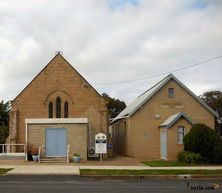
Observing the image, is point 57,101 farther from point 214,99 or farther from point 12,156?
point 214,99

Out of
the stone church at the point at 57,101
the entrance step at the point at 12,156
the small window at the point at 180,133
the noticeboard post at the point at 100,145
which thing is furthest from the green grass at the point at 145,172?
the stone church at the point at 57,101

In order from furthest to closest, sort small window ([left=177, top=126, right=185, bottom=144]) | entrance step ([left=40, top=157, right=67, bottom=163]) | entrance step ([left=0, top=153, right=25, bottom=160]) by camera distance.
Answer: small window ([left=177, top=126, right=185, bottom=144]), entrance step ([left=0, top=153, right=25, bottom=160]), entrance step ([left=40, top=157, right=67, bottom=163])

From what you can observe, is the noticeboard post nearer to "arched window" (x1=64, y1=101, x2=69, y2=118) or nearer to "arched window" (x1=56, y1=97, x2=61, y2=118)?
"arched window" (x1=64, y1=101, x2=69, y2=118)

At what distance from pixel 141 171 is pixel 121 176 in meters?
2.27

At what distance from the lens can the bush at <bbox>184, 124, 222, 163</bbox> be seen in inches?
1357

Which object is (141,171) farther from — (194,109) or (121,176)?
(194,109)

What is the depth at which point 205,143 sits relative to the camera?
34875 mm

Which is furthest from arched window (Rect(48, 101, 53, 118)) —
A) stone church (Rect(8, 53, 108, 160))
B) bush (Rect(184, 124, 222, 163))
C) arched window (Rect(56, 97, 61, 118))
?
bush (Rect(184, 124, 222, 163))

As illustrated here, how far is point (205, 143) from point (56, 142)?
11615 millimetres

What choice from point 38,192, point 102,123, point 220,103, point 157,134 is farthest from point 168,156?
point 220,103

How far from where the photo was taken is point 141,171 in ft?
87.1

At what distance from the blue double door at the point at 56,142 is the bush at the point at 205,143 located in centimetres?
990

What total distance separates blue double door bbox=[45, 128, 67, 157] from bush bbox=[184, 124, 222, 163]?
9.90 meters

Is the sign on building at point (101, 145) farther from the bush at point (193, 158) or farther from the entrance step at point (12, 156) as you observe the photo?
the bush at point (193, 158)
